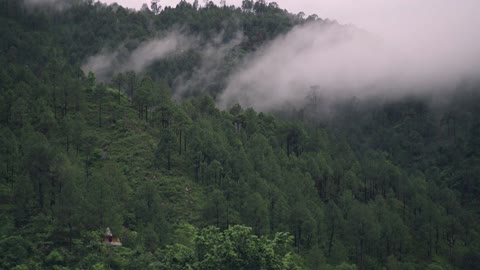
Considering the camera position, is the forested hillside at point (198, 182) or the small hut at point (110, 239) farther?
the small hut at point (110, 239)

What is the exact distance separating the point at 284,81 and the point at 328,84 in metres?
13.3

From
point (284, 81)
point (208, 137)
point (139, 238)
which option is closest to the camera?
point (139, 238)

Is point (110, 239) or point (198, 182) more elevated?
point (198, 182)

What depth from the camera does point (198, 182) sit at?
312 feet

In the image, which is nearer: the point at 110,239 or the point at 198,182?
the point at 110,239

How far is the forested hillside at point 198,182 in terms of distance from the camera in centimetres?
7012

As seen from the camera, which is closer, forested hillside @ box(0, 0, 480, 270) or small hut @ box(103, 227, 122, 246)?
forested hillside @ box(0, 0, 480, 270)

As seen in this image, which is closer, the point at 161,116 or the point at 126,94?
the point at 161,116

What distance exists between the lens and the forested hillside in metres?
70.1

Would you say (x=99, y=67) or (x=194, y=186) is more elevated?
(x=99, y=67)

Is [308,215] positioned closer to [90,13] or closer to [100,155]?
[100,155]

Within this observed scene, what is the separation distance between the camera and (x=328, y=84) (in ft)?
638

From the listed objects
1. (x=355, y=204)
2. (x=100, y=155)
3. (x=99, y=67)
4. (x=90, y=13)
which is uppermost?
(x=90, y=13)

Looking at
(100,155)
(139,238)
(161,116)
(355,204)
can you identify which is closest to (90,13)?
(161,116)
